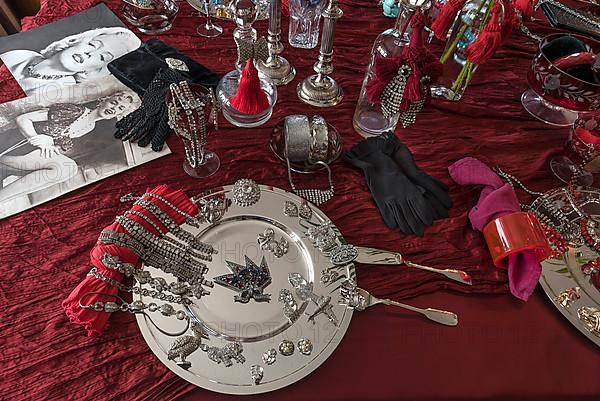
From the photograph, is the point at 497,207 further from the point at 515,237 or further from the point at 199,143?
the point at 199,143

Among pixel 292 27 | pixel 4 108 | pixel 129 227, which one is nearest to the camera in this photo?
pixel 129 227

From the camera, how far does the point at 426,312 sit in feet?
1.97

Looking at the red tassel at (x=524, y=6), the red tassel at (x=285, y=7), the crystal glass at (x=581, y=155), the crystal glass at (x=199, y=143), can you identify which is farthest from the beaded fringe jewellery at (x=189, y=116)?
the red tassel at (x=524, y=6)

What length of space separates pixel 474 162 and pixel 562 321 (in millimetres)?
256

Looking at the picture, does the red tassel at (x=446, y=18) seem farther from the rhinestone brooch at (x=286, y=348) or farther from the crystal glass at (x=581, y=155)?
the rhinestone brooch at (x=286, y=348)

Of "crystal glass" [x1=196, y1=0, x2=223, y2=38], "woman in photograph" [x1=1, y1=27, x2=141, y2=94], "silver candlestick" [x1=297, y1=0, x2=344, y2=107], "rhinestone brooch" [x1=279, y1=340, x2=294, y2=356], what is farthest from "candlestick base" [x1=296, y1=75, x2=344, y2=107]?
"rhinestone brooch" [x1=279, y1=340, x2=294, y2=356]

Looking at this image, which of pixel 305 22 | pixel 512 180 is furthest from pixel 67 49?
pixel 512 180

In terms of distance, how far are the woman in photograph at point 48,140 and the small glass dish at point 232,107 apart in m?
0.14

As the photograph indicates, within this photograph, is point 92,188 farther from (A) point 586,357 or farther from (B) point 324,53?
(A) point 586,357

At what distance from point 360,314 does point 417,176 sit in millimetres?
245

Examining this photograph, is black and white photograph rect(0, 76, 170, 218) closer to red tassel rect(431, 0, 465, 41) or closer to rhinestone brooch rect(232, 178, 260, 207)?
rhinestone brooch rect(232, 178, 260, 207)

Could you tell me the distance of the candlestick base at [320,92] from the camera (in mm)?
806

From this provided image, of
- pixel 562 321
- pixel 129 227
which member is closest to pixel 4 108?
pixel 129 227

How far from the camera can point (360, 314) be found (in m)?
0.59
